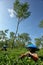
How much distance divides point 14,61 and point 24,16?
2909 cm

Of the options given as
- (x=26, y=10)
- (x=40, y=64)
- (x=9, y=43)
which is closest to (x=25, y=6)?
(x=26, y=10)

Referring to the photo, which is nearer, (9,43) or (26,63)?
(26,63)

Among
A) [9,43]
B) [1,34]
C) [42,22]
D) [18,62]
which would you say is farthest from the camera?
[9,43]

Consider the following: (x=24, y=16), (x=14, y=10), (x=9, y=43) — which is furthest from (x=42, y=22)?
(x=9, y=43)

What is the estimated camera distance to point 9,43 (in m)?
70.9

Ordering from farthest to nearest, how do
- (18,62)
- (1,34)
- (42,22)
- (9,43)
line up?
(9,43) < (1,34) < (42,22) < (18,62)

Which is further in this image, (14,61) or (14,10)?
(14,10)

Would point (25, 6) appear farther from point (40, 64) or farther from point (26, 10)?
point (40, 64)

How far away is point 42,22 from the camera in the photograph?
31781mm

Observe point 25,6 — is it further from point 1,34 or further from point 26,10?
point 1,34

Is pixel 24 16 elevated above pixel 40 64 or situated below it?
above

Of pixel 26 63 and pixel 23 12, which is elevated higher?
pixel 23 12

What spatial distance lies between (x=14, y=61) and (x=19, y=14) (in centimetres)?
2865

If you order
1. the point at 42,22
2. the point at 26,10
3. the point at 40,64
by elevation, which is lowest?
the point at 40,64
